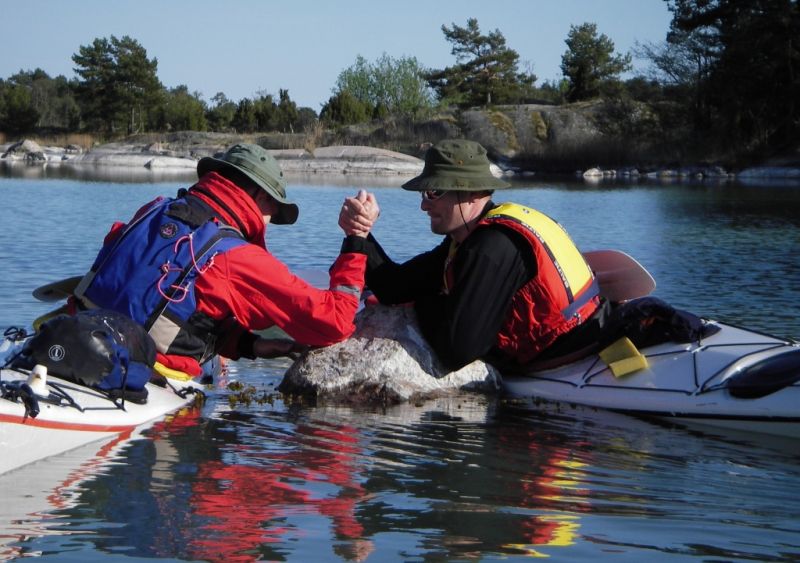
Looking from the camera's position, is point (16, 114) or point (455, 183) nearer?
point (455, 183)

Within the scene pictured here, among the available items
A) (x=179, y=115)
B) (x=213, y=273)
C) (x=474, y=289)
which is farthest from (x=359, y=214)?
(x=179, y=115)

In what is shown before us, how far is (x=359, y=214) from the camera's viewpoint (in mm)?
5895

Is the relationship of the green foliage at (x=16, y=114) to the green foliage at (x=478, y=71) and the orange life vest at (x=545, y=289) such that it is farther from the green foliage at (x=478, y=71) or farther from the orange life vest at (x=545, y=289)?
the orange life vest at (x=545, y=289)

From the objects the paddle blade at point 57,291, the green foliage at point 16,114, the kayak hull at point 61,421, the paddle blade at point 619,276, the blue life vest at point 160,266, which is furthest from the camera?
the green foliage at point 16,114

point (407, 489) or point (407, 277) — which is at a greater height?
point (407, 277)

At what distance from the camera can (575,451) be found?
17.7ft

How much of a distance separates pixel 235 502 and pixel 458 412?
219cm

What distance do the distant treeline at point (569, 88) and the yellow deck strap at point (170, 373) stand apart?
1938 inches

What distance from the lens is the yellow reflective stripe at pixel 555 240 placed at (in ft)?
19.4

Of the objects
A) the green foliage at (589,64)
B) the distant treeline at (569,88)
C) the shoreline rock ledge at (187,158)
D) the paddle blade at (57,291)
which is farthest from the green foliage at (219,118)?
the paddle blade at (57,291)

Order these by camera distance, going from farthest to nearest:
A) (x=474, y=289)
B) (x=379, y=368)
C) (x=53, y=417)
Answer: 1. (x=379, y=368)
2. (x=474, y=289)
3. (x=53, y=417)

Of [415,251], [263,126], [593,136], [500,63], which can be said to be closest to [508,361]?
[415,251]

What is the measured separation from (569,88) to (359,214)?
6694 centimetres

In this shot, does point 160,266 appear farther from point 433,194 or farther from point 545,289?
point 545,289
